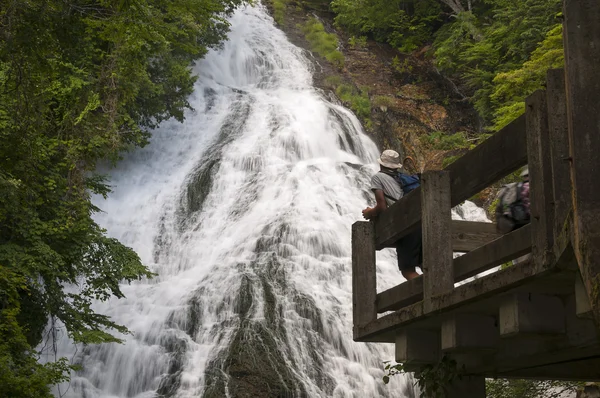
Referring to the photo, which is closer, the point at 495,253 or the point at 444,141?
the point at 495,253

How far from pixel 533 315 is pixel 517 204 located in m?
0.81

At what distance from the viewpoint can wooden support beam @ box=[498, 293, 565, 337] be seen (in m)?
4.77

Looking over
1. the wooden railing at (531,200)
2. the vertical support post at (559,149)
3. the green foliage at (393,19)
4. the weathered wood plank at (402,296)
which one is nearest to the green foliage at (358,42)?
the green foliage at (393,19)

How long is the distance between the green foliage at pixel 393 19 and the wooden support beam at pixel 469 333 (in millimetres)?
30488

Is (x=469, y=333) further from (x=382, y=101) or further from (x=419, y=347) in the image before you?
(x=382, y=101)

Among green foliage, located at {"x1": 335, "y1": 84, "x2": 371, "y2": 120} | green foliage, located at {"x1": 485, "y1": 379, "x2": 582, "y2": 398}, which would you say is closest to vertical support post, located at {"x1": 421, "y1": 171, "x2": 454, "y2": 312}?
green foliage, located at {"x1": 485, "y1": 379, "x2": 582, "y2": 398}

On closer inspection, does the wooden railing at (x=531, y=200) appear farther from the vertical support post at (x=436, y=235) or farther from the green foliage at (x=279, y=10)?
the green foliage at (x=279, y=10)

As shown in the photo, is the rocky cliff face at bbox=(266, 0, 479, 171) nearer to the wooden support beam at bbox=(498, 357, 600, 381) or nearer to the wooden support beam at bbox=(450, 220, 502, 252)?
the wooden support beam at bbox=(450, 220, 502, 252)

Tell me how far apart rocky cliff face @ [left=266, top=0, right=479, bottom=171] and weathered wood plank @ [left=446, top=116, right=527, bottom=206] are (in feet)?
69.9

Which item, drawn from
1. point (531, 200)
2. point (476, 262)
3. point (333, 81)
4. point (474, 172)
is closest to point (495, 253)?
point (476, 262)

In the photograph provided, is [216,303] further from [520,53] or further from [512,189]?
[520,53]

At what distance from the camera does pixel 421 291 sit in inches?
239

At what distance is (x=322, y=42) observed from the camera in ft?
115

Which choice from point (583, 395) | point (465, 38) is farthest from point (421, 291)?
point (465, 38)
